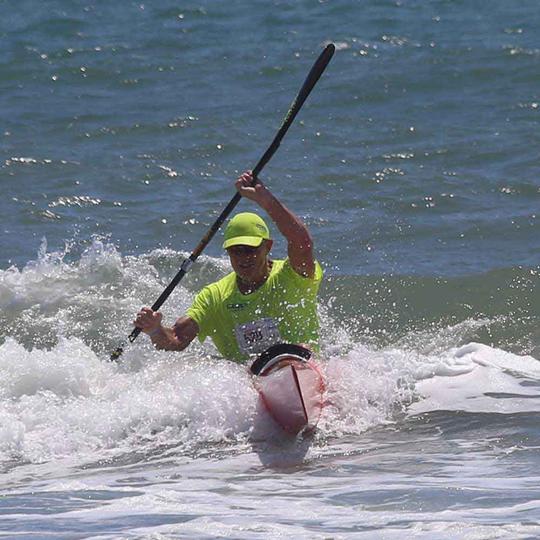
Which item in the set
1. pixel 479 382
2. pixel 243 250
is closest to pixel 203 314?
pixel 243 250

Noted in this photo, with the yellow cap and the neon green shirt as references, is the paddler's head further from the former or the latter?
the neon green shirt

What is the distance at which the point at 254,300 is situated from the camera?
816 centimetres

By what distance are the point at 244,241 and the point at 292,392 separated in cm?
90

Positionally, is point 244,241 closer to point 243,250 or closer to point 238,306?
point 243,250

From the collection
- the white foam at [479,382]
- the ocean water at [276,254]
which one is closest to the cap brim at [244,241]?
the ocean water at [276,254]

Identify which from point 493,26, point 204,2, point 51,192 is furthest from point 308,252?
point 204,2

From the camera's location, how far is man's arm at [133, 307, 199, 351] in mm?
8125

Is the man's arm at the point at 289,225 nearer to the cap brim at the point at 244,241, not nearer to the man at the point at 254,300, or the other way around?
the man at the point at 254,300

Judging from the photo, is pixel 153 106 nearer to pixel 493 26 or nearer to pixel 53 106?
pixel 53 106

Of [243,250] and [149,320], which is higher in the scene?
[243,250]

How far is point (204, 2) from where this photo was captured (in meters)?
20.1

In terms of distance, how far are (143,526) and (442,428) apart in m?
2.49

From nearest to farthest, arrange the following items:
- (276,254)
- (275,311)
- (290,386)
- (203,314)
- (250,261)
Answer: (290,386)
(250,261)
(275,311)
(203,314)
(276,254)

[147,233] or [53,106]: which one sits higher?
[53,106]
